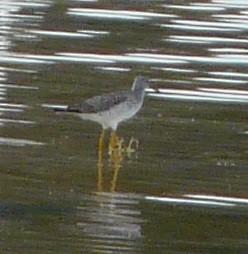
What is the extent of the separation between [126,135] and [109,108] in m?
0.55

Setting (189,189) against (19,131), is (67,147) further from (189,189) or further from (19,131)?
(189,189)

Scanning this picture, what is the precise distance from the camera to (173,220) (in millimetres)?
10453

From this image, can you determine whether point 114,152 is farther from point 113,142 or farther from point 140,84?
point 140,84

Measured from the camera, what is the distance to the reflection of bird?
42.4 feet

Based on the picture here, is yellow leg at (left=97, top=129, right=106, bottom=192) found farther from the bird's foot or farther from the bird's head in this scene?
the bird's head

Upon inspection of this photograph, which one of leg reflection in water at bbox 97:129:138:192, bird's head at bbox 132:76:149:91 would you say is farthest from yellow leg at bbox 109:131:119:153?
bird's head at bbox 132:76:149:91

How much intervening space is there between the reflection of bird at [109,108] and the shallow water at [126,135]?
0.24 metres

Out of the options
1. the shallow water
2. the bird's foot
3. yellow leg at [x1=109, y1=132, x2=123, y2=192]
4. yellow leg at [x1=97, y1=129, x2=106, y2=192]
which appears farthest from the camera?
the bird's foot

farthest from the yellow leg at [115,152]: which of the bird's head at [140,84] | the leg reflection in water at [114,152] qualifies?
the bird's head at [140,84]

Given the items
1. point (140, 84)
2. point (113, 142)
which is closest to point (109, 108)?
point (113, 142)

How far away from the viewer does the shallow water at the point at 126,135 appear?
10117 mm

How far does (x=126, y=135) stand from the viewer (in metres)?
13.6

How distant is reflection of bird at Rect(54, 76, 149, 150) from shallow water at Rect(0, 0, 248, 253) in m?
0.24

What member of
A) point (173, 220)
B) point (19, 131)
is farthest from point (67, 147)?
point (173, 220)
